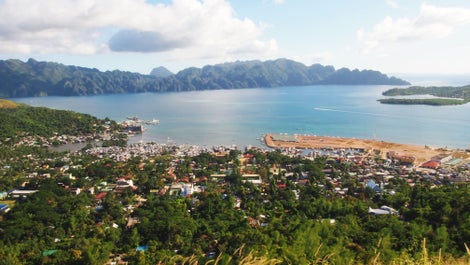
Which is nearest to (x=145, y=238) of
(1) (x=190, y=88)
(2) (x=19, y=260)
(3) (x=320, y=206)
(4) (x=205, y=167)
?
(2) (x=19, y=260)

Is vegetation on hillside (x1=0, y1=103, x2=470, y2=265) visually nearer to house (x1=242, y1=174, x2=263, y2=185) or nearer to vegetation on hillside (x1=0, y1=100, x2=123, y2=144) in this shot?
house (x1=242, y1=174, x2=263, y2=185)

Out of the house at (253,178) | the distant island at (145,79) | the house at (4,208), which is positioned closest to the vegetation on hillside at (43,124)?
the house at (4,208)

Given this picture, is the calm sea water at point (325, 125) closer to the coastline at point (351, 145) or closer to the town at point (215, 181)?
the coastline at point (351, 145)

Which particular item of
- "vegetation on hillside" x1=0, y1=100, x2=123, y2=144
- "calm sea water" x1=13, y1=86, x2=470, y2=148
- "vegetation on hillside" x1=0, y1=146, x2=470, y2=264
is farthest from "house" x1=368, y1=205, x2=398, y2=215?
"vegetation on hillside" x1=0, y1=100, x2=123, y2=144

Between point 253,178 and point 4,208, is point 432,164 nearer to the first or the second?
point 253,178

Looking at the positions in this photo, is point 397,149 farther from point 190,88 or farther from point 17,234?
point 190,88

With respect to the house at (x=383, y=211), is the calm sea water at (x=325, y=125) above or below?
above
